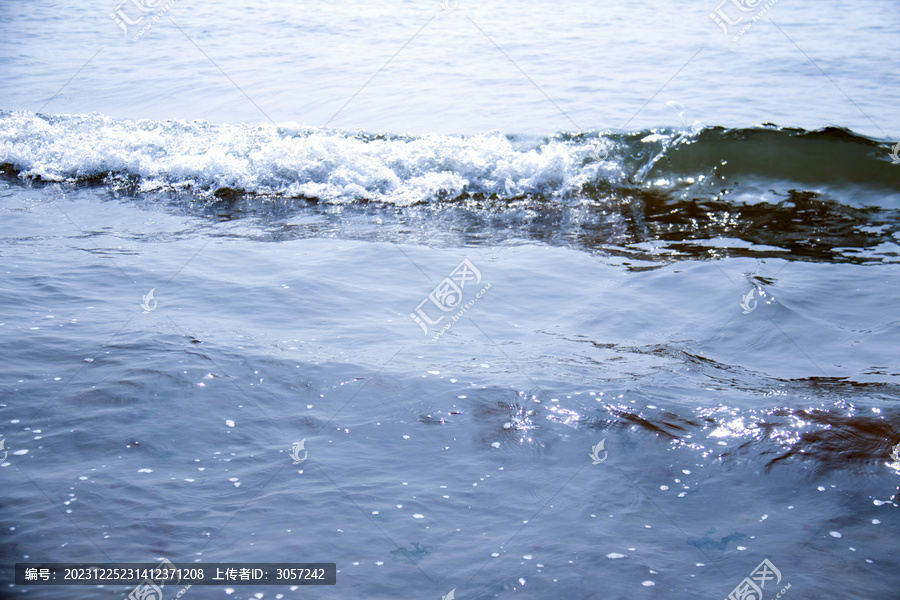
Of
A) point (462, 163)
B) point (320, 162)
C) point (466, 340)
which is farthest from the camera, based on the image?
point (320, 162)

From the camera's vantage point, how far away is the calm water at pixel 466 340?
2494 millimetres

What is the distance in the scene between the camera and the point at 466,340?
419 centimetres

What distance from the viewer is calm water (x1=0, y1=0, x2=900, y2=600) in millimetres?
2494

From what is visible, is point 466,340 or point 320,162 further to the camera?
point 320,162

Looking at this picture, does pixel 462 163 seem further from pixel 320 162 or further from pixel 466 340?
pixel 466 340

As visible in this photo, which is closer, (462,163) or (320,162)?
(462,163)

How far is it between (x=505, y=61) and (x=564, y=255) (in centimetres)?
846

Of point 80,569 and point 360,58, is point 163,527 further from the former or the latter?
point 360,58

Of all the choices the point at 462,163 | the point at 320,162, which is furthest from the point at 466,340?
the point at 320,162

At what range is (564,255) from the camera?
602 cm

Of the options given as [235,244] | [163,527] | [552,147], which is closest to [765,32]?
[552,147]

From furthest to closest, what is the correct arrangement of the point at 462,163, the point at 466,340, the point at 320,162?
the point at 320,162 < the point at 462,163 < the point at 466,340

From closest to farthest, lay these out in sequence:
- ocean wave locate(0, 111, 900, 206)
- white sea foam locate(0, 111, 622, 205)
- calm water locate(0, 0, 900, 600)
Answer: calm water locate(0, 0, 900, 600)
ocean wave locate(0, 111, 900, 206)
white sea foam locate(0, 111, 622, 205)

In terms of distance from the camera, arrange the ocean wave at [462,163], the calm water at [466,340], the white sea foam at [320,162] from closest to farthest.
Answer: the calm water at [466,340] < the ocean wave at [462,163] < the white sea foam at [320,162]
